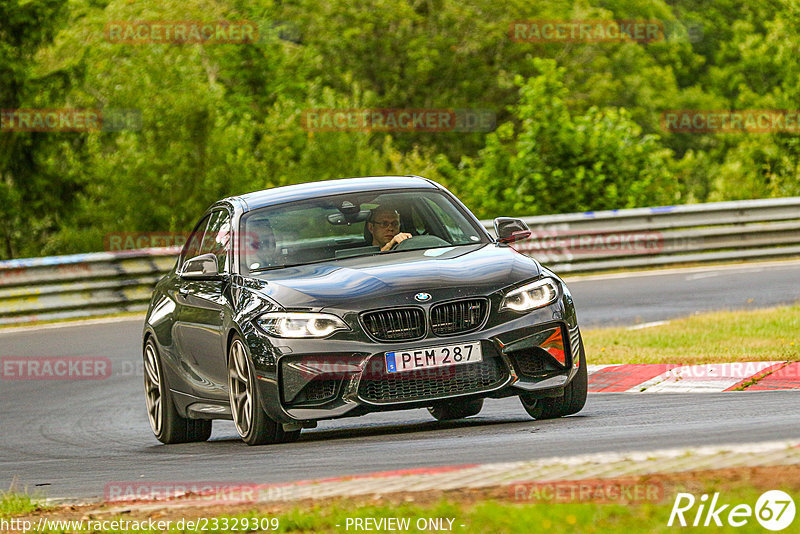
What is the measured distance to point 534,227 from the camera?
2189 centimetres

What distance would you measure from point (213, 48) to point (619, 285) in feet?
103

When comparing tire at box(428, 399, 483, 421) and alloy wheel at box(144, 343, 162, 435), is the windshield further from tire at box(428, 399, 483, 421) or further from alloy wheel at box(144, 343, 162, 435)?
alloy wheel at box(144, 343, 162, 435)

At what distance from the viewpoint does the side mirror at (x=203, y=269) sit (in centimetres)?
945

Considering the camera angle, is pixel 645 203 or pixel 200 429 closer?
pixel 200 429

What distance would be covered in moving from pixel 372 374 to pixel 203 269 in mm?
1757

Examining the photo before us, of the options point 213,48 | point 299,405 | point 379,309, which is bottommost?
point 213,48

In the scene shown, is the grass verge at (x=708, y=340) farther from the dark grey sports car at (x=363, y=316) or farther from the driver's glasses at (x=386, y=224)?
the driver's glasses at (x=386, y=224)

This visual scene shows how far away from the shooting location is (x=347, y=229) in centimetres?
961

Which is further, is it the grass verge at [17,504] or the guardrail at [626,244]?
the guardrail at [626,244]

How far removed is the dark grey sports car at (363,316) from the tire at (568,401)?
0.04 feet

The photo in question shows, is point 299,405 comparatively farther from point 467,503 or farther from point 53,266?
point 53,266

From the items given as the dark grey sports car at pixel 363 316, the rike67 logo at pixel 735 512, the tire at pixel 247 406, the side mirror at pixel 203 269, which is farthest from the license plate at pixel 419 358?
the rike67 logo at pixel 735 512

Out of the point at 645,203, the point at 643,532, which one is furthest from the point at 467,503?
the point at 645,203

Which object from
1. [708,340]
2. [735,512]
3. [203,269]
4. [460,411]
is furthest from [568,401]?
[735,512]
